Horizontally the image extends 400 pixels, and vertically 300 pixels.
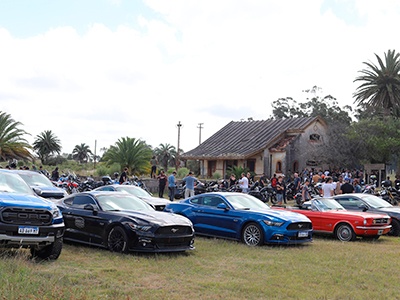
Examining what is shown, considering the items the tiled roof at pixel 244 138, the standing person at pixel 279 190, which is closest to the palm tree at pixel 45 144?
the tiled roof at pixel 244 138

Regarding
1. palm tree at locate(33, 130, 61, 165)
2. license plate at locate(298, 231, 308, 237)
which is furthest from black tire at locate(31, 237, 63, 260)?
palm tree at locate(33, 130, 61, 165)

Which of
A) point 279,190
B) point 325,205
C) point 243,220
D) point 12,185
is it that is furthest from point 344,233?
point 279,190

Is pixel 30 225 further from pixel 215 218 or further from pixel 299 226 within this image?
pixel 299 226

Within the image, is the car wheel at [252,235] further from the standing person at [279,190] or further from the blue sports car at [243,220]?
the standing person at [279,190]

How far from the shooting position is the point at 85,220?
39.4 ft

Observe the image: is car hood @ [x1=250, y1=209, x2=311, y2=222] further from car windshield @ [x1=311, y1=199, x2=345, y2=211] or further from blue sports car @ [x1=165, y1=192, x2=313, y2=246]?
car windshield @ [x1=311, y1=199, x2=345, y2=211]

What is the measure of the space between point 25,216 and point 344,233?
965cm

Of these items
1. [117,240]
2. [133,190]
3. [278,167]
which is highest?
[278,167]

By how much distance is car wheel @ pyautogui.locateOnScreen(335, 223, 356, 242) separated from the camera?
599 inches

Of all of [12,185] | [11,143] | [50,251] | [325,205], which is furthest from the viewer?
[11,143]

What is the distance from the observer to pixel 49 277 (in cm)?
845

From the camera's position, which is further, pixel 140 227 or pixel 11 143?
pixel 11 143

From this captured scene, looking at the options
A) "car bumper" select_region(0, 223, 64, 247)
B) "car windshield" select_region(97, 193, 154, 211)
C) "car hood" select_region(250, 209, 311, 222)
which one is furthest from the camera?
"car hood" select_region(250, 209, 311, 222)

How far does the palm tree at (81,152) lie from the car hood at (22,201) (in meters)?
102
